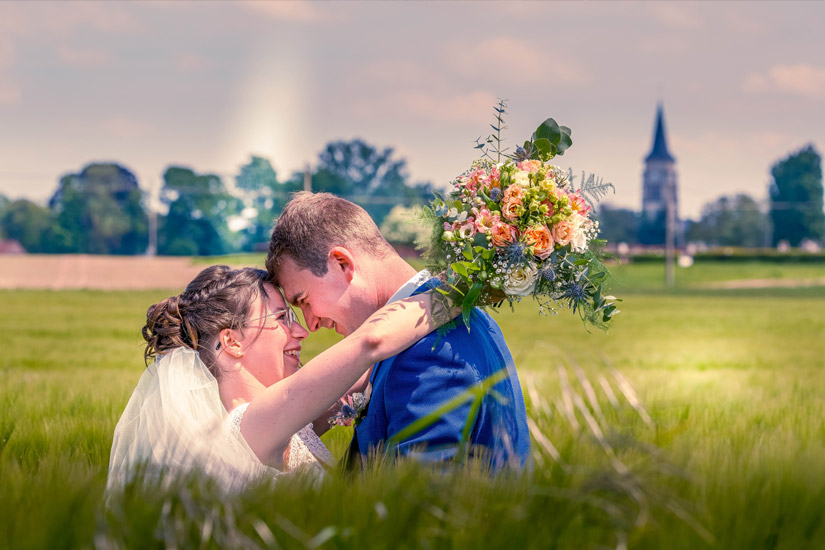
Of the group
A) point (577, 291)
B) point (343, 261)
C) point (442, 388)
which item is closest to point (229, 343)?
point (343, 261)

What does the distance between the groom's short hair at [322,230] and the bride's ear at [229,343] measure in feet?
1.87

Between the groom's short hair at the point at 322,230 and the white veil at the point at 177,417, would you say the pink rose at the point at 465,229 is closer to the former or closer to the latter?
the groom's short hair at the point at 322,230

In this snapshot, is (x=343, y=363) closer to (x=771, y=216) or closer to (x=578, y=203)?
(x=578, y=203)

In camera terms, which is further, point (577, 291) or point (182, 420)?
point (182, 420)

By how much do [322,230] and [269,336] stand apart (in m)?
0.73

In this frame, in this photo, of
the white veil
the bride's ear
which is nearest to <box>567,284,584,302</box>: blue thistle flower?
the white veil

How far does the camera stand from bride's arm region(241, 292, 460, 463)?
126 inches

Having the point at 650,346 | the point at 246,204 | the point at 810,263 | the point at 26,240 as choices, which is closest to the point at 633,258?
the point at 810,263

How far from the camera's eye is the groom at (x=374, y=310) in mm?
3422

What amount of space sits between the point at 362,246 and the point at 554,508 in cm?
203

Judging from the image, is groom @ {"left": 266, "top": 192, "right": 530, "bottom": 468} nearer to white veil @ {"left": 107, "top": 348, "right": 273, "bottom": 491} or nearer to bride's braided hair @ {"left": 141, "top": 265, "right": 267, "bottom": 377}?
bride's braided hair @ {"left": 141, "top": 265, "right": 267, "bottom": 377}

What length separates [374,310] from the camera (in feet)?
13.2

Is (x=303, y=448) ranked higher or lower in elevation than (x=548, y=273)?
lower

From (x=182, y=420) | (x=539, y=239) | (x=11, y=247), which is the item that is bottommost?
(x=11, y=247)
